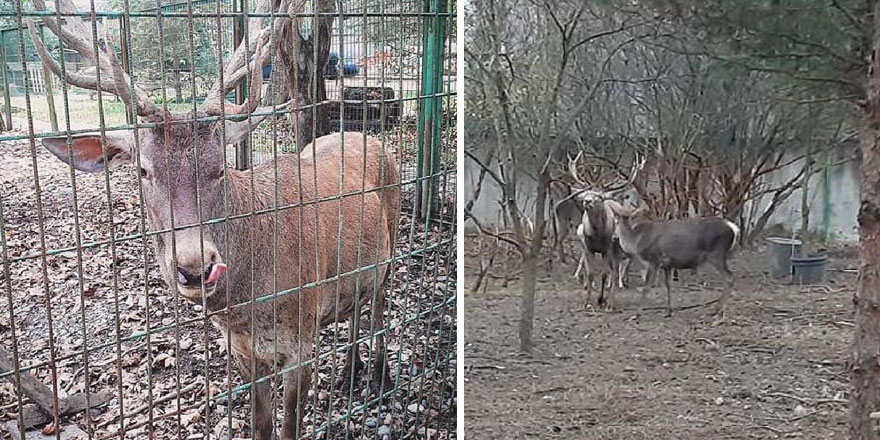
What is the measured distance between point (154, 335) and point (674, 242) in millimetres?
1433

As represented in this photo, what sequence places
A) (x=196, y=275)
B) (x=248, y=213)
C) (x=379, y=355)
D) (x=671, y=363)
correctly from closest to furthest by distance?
(x=196, y=275)
(x=248, y=213)
(x=671, y=363)
(x=379, y=355)

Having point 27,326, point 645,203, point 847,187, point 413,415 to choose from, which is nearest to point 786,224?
point 847,187

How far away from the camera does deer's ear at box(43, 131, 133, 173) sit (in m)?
1.16

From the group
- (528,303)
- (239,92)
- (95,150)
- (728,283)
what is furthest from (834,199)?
(239,92)

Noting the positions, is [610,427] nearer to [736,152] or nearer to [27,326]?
[736,152]

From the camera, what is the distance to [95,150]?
119cm

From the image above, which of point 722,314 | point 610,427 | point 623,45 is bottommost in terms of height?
point 610,427

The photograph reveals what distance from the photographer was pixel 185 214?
3.97 feet

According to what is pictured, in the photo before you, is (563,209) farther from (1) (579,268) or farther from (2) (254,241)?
(2) (254,241)

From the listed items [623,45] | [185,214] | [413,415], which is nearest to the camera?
[185,214]

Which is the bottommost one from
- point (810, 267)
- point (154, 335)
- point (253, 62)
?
point (154, 335)

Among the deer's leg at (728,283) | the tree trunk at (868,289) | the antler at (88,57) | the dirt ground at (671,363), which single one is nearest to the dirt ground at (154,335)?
the dirt ground at (671,363)

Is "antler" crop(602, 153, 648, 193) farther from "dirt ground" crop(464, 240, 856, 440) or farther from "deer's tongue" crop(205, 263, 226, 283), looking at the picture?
"deer's tongue" crop(205, 263, 226, 283)

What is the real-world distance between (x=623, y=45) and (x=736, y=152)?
0.92 ft
